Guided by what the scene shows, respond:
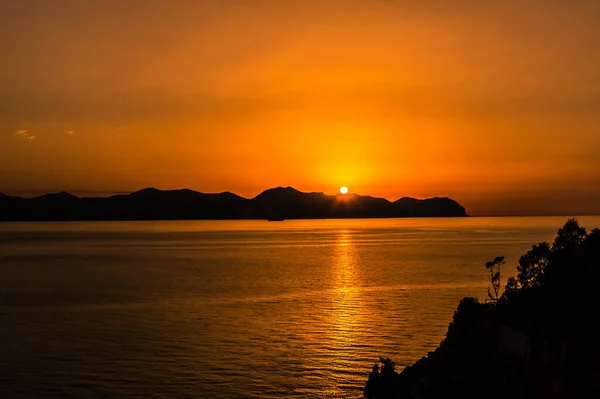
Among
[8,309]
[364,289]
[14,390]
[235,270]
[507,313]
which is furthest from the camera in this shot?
[235,270]

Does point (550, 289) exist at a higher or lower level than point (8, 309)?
higher

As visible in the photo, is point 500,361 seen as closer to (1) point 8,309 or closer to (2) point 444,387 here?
(2) point 444,387

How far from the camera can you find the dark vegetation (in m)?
38.7

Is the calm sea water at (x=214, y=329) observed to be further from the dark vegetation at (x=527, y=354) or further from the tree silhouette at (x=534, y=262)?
the tree silhouette at (x=534, y=262)

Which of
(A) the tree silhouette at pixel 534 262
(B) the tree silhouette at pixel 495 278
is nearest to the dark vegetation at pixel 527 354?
(A) the tree silhouette at pixel 534 262

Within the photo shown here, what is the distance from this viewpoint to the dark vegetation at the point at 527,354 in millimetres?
38656

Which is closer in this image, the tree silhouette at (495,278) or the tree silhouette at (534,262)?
the tree silhouette at (534,262)

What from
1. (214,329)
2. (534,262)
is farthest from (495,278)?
(214,329)

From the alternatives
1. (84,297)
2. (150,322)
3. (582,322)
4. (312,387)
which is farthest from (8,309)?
(582,322)

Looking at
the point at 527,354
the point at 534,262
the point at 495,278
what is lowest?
the point at 527,354

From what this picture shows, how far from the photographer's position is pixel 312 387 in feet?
165

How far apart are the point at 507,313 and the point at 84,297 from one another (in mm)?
70794

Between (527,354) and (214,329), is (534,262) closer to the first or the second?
(527,354)

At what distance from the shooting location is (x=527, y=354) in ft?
139
